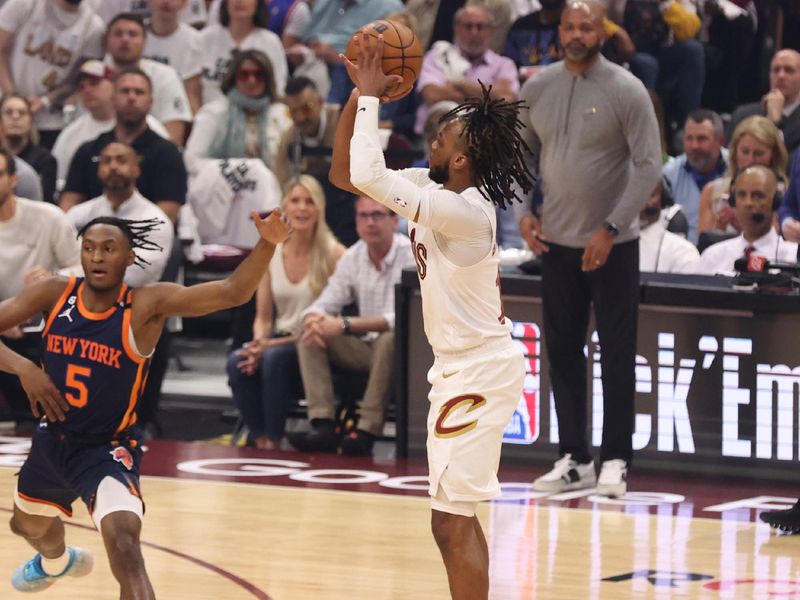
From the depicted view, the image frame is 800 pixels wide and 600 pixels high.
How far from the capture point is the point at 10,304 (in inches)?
196

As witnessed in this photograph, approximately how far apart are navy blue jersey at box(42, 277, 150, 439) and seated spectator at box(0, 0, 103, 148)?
661cm

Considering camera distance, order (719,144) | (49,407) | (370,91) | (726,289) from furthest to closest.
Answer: (719,144) < (726,289) < (49,407) < (370,91)

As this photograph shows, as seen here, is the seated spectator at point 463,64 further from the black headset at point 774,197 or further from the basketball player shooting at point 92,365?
the basketball player shooting at point 92,365

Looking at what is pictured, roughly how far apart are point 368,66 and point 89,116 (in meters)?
6.63

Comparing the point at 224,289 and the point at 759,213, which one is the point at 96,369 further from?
the point at 759,213

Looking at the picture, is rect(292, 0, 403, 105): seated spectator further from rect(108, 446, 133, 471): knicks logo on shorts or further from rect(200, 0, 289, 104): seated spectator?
rect(108, 446, 133, 471): knicks logo on shorts

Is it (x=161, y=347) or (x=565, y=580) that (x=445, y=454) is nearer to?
(x=565, y=580)

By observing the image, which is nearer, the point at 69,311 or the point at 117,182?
the point at 69,311

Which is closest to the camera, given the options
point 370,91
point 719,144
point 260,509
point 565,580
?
point 370,91

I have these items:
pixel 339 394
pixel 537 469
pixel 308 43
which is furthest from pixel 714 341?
pixel 308 43

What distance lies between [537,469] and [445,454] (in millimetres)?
3368

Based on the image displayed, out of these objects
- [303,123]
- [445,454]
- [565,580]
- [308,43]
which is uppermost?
[308,43]

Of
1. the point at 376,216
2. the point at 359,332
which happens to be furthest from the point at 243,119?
the point at 359,332

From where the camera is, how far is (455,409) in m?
4.53
